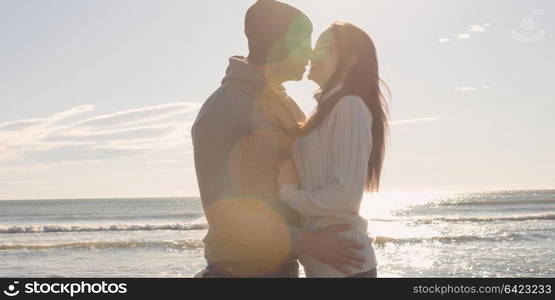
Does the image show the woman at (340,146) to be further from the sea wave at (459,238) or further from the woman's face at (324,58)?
the sea wave at (459,238)

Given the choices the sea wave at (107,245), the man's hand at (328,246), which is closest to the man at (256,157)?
the man's hand at (328,246)

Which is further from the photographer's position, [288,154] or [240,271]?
[288,154]

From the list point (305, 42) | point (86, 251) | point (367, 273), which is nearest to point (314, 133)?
point (305, 42)

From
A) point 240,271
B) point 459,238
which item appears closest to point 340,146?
point 240,271

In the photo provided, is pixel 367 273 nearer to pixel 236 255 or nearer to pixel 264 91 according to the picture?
pixel 236 255

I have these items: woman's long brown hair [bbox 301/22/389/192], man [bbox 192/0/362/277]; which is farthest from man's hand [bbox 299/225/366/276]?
woman's long brown hair [bbox 301/22/389/192]

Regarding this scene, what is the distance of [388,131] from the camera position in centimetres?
310

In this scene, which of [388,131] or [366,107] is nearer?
[366,107]

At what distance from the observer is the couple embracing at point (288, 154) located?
277 cm

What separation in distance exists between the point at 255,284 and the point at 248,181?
0.49 metres

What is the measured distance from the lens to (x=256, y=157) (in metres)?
2.91

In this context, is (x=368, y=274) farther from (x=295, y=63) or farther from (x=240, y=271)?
Answer: (x=295, y=63)

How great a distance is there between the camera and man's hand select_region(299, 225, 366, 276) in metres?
2.77

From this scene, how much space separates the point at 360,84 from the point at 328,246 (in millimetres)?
807
